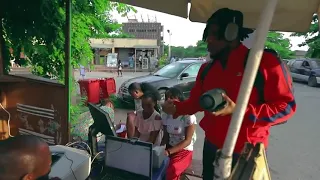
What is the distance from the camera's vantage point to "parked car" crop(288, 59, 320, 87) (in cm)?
1880

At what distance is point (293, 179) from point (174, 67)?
738 cm

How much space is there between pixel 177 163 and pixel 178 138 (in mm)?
344

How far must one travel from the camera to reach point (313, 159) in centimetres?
591

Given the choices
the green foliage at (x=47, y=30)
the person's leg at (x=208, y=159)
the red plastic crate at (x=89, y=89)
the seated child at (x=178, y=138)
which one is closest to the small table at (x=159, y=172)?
the person's leg at (x=208, y=159)

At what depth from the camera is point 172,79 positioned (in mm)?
10891

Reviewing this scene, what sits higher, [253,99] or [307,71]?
[253,99]

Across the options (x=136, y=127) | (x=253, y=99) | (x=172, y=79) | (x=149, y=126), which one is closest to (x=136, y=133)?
(x=136, y=127)

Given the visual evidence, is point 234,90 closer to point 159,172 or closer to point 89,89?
point 159,172

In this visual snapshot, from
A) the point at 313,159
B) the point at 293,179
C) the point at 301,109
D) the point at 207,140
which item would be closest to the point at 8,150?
the point at 207,140

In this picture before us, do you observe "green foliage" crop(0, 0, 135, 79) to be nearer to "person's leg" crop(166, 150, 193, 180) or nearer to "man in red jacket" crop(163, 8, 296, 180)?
"person's leg" crop(166, 150, 193, 180)

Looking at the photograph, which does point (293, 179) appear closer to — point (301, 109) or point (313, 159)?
point (313, 159)

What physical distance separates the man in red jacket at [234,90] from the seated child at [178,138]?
121 cm

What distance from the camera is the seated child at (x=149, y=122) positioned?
3.84 m

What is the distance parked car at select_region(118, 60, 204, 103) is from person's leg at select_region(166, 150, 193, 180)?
6.82 metres
